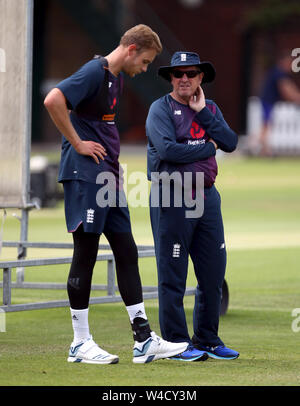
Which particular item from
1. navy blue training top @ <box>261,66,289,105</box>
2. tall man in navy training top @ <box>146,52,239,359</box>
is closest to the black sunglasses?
tall man in navy training top @ <box>146,52,239,359</box>

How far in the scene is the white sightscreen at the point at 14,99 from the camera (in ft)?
29.8

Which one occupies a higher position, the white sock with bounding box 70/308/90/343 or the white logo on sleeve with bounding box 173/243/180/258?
the white logo on sleeve with bounding box 173/243/180/258

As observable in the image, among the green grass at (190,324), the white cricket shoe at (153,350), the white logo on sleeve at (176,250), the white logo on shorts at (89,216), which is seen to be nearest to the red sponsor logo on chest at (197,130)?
the white logo on sleeve at (176,250)

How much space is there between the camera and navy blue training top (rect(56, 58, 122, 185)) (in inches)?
275

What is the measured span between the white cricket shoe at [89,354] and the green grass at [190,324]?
70mm

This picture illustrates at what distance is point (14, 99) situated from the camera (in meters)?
9.12

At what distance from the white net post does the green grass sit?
43.0 inches

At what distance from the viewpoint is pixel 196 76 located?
7.23 m

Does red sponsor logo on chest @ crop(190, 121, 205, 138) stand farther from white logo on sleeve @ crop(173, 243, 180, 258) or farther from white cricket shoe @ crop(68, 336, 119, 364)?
white cricket shoe @ crop(68, 336, 119, 364)

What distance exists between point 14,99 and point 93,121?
2.15 metres

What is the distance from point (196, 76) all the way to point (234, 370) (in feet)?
6.13

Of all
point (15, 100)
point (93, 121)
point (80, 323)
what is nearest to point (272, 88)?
point (15, 100)
